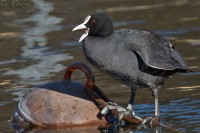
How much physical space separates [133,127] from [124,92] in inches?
63.2

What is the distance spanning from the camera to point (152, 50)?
820cm

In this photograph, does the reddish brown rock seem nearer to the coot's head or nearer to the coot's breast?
the coot's breast

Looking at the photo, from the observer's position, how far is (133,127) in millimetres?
8156

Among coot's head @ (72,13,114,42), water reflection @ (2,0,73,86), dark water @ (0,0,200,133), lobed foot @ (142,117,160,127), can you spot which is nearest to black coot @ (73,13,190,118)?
coot's head @ (72,13,114,42)

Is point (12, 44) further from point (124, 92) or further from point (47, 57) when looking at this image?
point (124, 92)

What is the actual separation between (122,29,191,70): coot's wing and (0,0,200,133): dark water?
650mm

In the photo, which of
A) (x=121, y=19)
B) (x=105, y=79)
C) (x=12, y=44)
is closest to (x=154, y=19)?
(x=121, y=19)

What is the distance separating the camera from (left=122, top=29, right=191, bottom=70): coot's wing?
8102 mm

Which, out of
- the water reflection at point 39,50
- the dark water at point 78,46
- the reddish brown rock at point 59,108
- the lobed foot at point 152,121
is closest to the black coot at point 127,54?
the lobed foot at point 152,121

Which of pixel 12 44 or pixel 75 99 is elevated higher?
pixel 75 99

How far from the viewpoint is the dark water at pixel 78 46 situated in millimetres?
9000

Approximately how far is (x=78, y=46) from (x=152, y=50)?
4.60 m

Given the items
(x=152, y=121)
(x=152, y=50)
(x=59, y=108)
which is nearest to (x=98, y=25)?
(x=152, y=50)

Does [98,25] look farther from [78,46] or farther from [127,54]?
[78,46]
